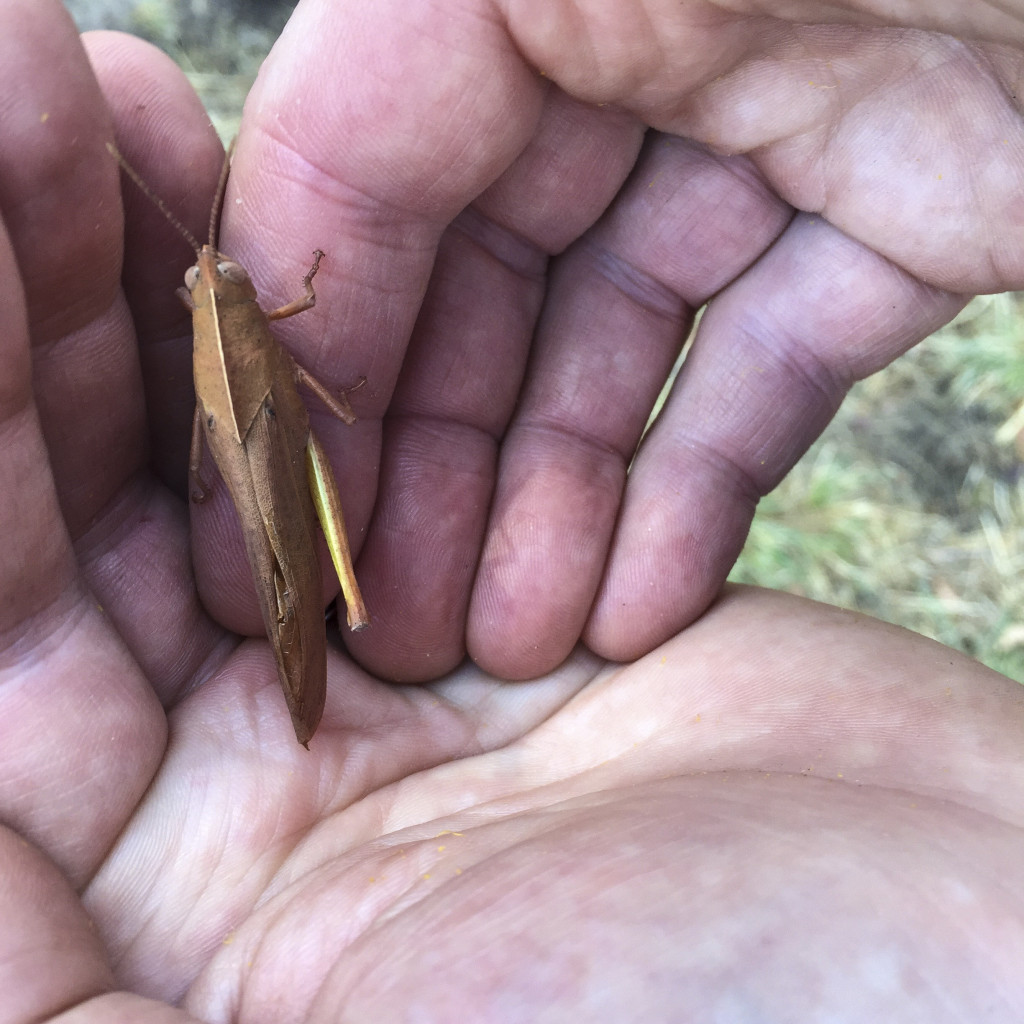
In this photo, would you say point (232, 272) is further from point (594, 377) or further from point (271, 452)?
point (594, 377)

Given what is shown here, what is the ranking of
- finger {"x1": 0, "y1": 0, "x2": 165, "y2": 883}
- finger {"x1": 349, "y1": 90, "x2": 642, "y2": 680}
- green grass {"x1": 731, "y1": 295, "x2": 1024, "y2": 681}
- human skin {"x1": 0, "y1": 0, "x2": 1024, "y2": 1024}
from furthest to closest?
1. green grass {"x1": 731, "y1": 295, "x2": 1024, "y2": 681}
2. finger {"x1": 349, "y1": 90, "x2": 642, "y2": 680}
3. finger {"x1": 0, "y1": 0, "x2": 165, "y2": 883}
4. human skin {"x1": 0, "y1": 0, "x2": 1024, "y2": 1024}

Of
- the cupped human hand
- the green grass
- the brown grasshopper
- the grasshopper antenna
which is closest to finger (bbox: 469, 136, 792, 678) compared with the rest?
the cupped human hand

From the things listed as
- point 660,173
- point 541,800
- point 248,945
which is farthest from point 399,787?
point 660,173

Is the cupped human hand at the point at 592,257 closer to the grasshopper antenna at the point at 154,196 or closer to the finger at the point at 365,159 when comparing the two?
the finger at the point at 365,159

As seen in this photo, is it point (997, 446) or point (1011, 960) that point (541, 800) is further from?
point (997, 446)

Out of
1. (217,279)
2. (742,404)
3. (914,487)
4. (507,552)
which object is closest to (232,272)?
(217,279)

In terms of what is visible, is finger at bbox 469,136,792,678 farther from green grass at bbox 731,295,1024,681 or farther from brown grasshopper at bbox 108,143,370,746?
green grass at bbox 731,295,1024,681
